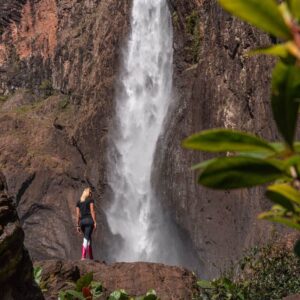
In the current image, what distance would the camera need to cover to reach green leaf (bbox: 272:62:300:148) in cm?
94

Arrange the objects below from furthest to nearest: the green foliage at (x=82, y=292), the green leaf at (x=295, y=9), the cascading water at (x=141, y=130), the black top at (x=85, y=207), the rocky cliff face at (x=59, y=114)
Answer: the rocky cliff face at (x=59, y=114) → the cascading water at (x=141, y=130) → the black top at (x=85, y=207) → the green foliage at (x=82, y=292) → the green leaf at (x=295, y=9)

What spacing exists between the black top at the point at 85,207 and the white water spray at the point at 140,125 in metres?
13.1

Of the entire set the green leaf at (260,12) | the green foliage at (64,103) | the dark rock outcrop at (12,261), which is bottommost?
the dark rock outcrop at (12,261)

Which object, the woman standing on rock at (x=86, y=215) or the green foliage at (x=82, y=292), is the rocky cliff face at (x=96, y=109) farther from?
the green foliage at (x=82, y=292)

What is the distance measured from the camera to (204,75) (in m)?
23.7

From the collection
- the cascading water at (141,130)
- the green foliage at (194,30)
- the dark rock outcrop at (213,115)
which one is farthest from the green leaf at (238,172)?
the green foliage at (194,30)

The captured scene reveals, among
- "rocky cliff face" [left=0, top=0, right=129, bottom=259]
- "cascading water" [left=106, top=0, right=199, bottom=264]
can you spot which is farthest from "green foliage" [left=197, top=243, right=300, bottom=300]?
"rocky cliff face" [left=0, top=0, right=129, bottom=259]

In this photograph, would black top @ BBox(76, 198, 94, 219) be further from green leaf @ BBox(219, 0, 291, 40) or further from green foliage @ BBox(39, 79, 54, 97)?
green foliage @ BBox(39, 79, 54, 97)

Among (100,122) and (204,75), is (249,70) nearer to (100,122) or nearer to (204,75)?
(204,75)

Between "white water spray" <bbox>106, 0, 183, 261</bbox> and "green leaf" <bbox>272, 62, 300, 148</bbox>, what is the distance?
25374 millimetres

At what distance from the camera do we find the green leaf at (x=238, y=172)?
99cm

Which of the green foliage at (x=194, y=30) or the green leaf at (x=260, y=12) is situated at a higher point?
the green foliage at (x=194, y=30)

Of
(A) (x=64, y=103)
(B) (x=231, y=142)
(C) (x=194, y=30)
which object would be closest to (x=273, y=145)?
(B) (x=231, y=142)

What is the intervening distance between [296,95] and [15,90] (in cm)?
4278
